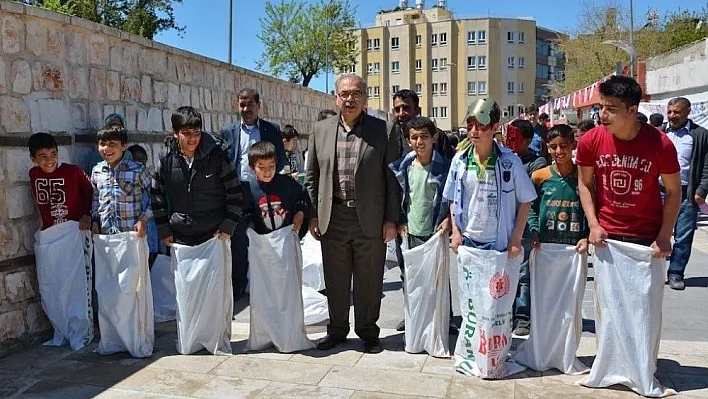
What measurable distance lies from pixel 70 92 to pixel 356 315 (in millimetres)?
2895

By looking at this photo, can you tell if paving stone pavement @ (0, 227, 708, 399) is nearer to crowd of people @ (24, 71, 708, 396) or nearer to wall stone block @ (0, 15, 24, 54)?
crowd of people @ (24, 71, 708, 396)

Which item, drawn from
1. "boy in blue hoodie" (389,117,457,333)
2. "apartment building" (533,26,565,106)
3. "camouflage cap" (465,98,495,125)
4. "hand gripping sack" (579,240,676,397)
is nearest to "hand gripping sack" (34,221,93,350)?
"boy in blue hoodie" (389,117,457,333)

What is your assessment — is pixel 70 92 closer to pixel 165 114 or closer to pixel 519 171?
pixel 165 114

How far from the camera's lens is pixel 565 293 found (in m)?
4.07

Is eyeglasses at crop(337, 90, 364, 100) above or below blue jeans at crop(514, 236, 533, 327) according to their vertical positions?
above

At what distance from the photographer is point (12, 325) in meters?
4.62

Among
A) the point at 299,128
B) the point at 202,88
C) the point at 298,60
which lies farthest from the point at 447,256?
the point at 298,60

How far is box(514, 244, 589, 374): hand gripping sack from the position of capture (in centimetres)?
405

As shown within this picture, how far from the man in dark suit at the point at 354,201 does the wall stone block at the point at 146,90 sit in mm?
2441

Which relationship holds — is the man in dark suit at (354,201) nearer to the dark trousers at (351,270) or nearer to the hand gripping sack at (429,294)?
the dark trousers at (351,270)

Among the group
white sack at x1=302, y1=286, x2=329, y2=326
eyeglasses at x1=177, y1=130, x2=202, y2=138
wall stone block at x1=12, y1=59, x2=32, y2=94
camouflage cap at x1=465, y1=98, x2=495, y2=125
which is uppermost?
wall stone block at x1=12, y1=59, x2=32, y2=94

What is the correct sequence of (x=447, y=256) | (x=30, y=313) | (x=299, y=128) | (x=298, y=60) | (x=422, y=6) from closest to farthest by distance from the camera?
(x=447, y=256) → (x=30, y=313) → (x=299, y=128) → (x=298, y=60) → (x=422, y=6)

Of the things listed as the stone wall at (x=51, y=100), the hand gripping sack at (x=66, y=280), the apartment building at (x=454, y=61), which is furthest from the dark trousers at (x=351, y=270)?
the apartment building at (x=454, y=61)

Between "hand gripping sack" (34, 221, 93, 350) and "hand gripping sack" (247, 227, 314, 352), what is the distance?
1.32 metres
